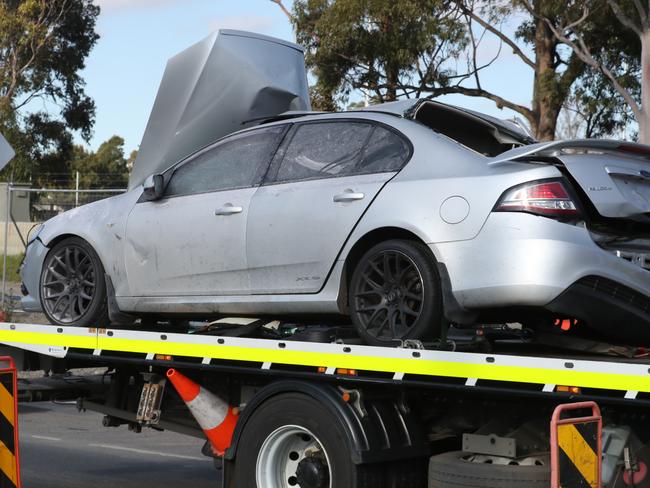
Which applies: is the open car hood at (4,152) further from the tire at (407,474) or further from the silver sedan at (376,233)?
the tire at (407,474)

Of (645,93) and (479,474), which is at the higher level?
(645,93)

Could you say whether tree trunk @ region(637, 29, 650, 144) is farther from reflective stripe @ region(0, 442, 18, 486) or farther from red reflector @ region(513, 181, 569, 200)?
reflective stripe @ region(0, 442, 18, 486)

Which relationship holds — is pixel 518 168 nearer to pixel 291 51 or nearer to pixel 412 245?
pixel 412 245

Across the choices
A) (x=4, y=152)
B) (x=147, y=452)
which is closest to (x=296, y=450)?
(x=147, y=452)

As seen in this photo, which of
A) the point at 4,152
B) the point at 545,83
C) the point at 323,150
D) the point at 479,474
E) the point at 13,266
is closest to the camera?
the point at 479,474

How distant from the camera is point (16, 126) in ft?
122

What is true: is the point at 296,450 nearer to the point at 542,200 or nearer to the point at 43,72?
the point at 542,200

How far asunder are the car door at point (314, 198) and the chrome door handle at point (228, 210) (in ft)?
0.38

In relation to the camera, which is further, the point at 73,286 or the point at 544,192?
the point at 73,286

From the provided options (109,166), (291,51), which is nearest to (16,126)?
(291,51)

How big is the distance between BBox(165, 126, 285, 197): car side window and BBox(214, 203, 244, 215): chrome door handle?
0.59 feet

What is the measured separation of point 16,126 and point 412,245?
110 feet

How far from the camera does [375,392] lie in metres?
5.52

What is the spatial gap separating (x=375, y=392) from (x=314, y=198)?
1.34 m
